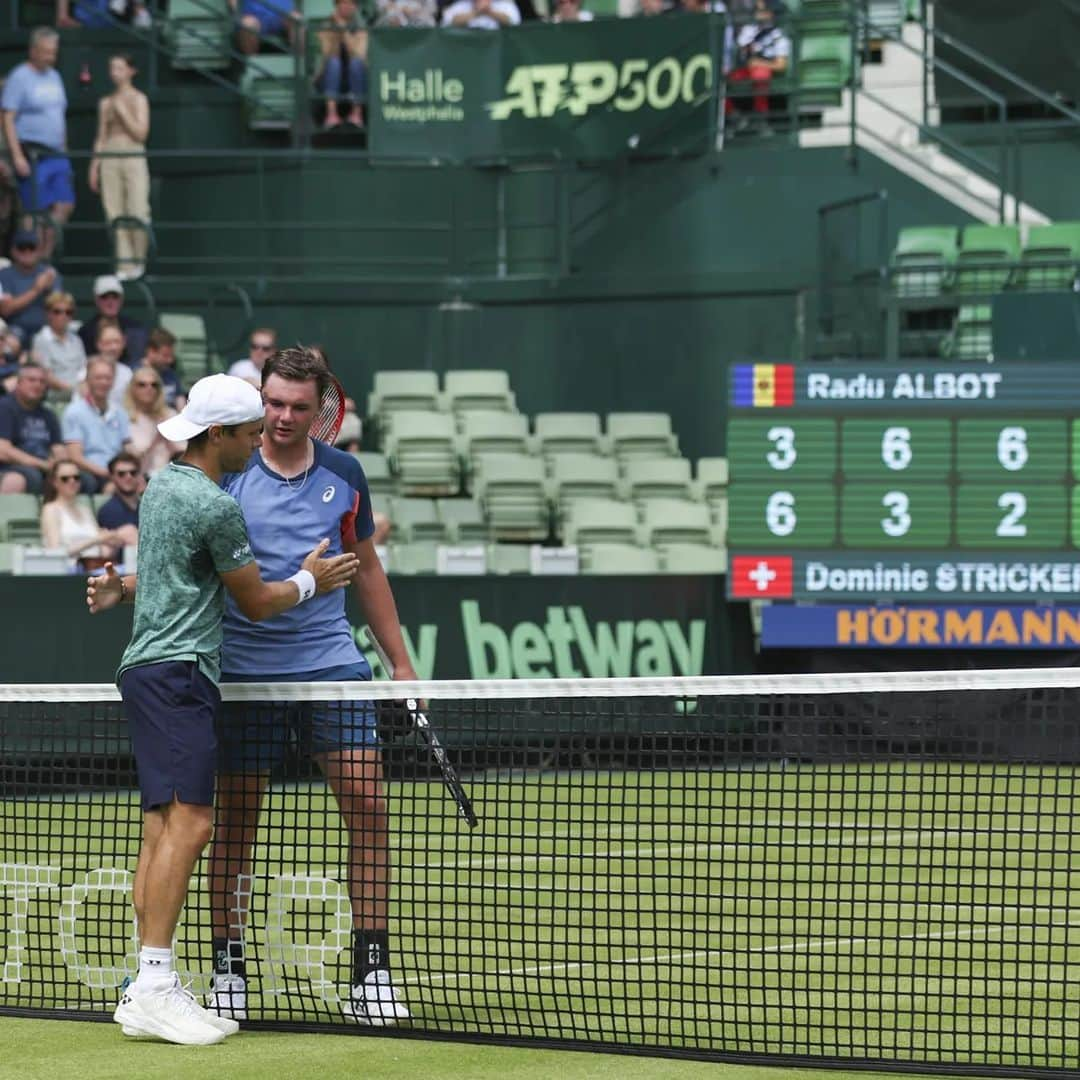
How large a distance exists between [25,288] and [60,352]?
65 cm

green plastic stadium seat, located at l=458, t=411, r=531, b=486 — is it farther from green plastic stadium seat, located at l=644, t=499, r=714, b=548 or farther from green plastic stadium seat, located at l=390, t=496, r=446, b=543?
green plastic stadium seat, located at l=644, t=499, r=714, b=548

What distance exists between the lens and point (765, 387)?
1427 centimetres

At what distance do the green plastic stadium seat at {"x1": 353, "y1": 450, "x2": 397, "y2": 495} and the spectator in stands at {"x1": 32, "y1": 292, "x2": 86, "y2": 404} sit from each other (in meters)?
2.10

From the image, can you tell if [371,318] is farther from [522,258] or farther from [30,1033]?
→ [30,1033]

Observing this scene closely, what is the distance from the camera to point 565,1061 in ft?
19.8

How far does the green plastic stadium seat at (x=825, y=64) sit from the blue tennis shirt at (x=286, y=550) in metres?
13.4

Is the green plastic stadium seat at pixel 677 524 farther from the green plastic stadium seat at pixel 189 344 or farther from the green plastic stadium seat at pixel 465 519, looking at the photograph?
the green plastic stadium seat at pixel 189 344

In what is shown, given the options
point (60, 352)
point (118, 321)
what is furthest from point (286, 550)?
point (118, 321)

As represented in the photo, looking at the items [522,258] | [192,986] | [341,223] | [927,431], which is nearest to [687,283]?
[522,258]

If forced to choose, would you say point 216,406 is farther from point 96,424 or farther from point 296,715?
point 96,424

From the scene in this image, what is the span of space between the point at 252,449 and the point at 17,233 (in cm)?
1157

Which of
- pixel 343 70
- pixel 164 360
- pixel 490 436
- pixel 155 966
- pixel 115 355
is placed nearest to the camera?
pixel 155 966

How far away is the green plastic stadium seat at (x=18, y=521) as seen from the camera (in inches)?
575

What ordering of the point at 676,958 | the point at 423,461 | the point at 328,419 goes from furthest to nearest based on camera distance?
the point at 423,461, the point at 676,958, the point at 328,419
